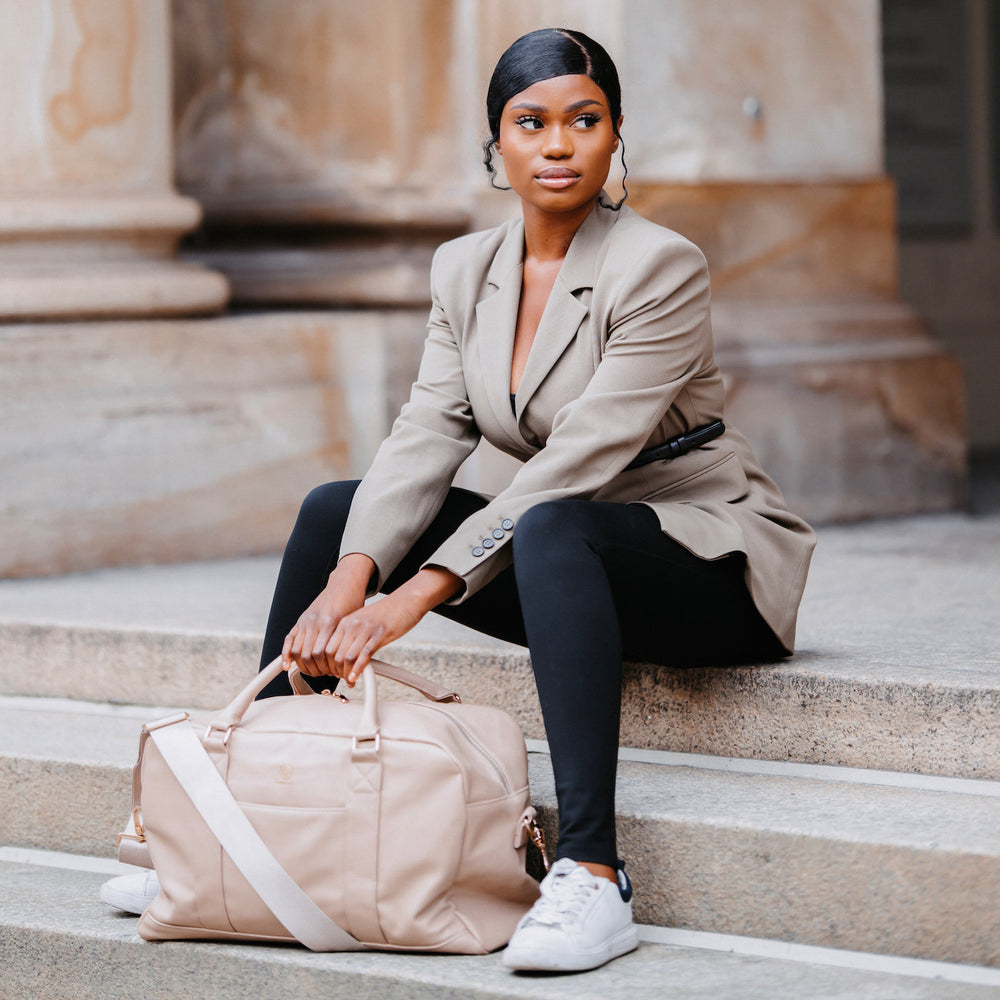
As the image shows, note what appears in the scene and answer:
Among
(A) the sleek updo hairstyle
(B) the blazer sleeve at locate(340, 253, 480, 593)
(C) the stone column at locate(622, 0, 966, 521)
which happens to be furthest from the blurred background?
(A) the sleek updo hairstyle

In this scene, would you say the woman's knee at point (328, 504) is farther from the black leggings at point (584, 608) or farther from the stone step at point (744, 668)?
the stone step at point (744, 668)

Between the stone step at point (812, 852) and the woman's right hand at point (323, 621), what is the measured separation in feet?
1.67

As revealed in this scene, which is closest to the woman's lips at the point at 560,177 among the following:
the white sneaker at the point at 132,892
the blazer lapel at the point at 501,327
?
the blazer lapel at the point at 501,327

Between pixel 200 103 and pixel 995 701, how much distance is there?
3827 mm

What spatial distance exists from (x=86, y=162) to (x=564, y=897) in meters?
3.26

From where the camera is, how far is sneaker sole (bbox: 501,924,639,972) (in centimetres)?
271

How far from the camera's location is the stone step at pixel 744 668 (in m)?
3.21


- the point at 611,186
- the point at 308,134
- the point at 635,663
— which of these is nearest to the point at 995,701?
the point at 635,663

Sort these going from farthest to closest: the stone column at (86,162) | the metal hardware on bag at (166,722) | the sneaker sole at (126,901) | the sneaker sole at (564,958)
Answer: the stone column at (86,162) < the sneaker sole at (126,901) < the metal hardware on bag at (166,722) < the sneaker sole at (564,958)

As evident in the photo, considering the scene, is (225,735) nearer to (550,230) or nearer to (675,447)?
(675,447)

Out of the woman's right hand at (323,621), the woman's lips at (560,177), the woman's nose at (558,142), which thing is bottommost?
the woman's right hand at (323,621)

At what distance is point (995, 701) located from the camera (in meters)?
3.10

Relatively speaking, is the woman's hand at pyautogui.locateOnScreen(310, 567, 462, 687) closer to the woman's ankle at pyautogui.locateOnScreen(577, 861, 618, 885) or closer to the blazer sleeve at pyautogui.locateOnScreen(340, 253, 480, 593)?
the blazer sleeve at pyautogui.locateOnScreen(340, 253, 480, 593)

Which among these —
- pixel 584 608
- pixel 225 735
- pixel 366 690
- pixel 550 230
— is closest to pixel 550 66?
pixel 550 230
